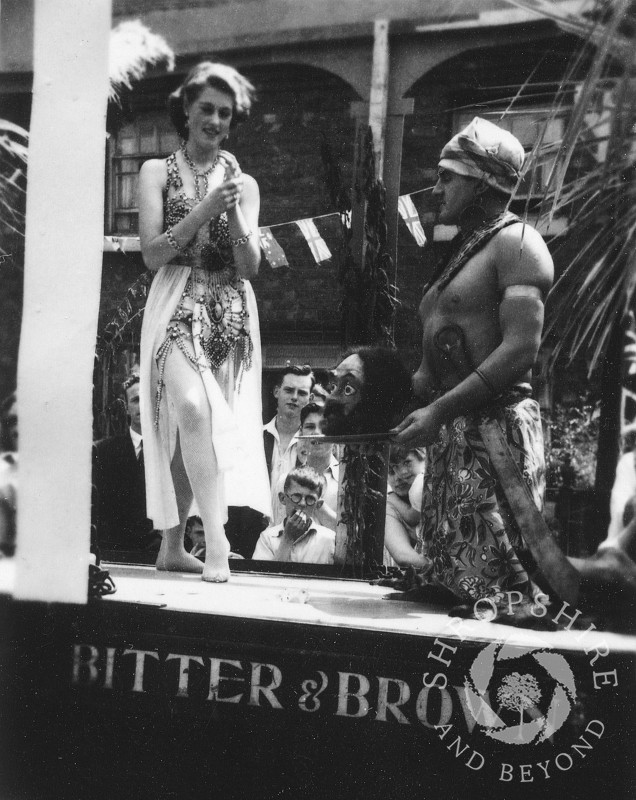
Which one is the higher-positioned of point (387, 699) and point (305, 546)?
point (305, 546)

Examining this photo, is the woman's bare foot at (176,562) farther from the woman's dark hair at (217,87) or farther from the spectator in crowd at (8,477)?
the woman's dark hair at (217,87)

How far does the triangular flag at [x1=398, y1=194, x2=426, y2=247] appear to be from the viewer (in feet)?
7.98

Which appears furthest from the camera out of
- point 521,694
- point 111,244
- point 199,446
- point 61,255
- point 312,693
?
point 199,446

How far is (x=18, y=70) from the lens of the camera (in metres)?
2.57

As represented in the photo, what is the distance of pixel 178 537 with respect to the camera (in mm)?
2754

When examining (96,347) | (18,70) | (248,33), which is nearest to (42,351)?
(96,347)

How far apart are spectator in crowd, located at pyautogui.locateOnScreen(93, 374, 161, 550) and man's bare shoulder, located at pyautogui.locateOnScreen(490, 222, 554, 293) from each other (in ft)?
3.71

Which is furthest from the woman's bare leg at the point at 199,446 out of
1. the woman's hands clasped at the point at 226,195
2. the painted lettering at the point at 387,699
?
the painted lettering at the point at 387,699

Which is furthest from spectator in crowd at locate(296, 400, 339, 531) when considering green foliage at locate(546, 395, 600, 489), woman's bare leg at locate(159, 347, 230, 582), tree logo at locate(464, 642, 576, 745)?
tree logo at locate(464, 642, 576, 745)

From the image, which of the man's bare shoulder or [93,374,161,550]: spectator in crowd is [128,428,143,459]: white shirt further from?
the man's bare shoulder

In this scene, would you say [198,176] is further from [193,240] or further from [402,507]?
[402,507]

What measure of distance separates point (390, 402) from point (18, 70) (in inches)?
55.7

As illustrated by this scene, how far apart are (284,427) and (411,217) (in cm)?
70

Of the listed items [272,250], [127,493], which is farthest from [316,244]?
[127,493]
